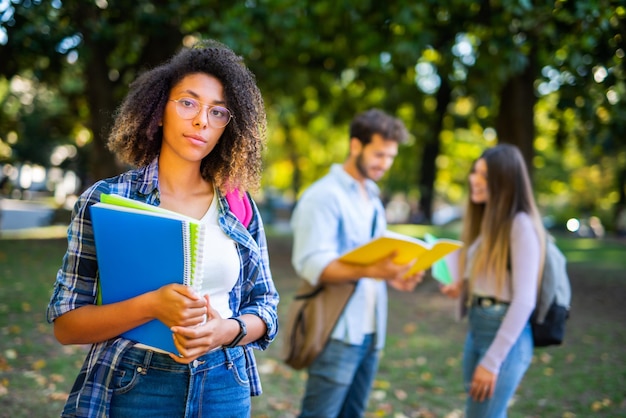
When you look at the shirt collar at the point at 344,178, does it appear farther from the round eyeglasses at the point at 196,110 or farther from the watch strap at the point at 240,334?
the watch strap at the point at 240,334

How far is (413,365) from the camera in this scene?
6.89 m

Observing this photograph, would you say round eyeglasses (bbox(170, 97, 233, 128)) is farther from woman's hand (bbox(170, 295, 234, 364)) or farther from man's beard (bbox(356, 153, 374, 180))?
man's beard (bbox(356, 153, 374, 180))

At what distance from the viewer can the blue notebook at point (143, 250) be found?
5.32ft

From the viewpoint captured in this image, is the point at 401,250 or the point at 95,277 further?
the point at 401,250

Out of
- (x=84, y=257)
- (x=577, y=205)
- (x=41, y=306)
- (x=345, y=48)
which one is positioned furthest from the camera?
(x=577, y=205)

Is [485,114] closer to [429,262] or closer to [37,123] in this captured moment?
[429,262]

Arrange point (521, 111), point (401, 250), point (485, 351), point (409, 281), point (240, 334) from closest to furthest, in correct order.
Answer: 1. point (240, 334)
2. point (485, 351)
3. point (401, 250)
4. point (409, 281)
5. point (521, 111)

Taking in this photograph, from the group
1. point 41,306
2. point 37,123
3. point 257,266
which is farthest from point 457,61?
point 37,123

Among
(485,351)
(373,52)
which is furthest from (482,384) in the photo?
(373,52)

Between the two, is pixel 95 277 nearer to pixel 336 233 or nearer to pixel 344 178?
pixel 336 233

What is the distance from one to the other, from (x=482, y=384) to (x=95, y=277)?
1946 mm

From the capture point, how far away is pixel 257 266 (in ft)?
6.93

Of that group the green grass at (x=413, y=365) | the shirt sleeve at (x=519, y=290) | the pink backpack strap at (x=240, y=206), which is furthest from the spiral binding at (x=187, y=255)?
the green grass at (x=413, y=365)

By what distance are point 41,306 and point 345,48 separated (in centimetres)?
646
